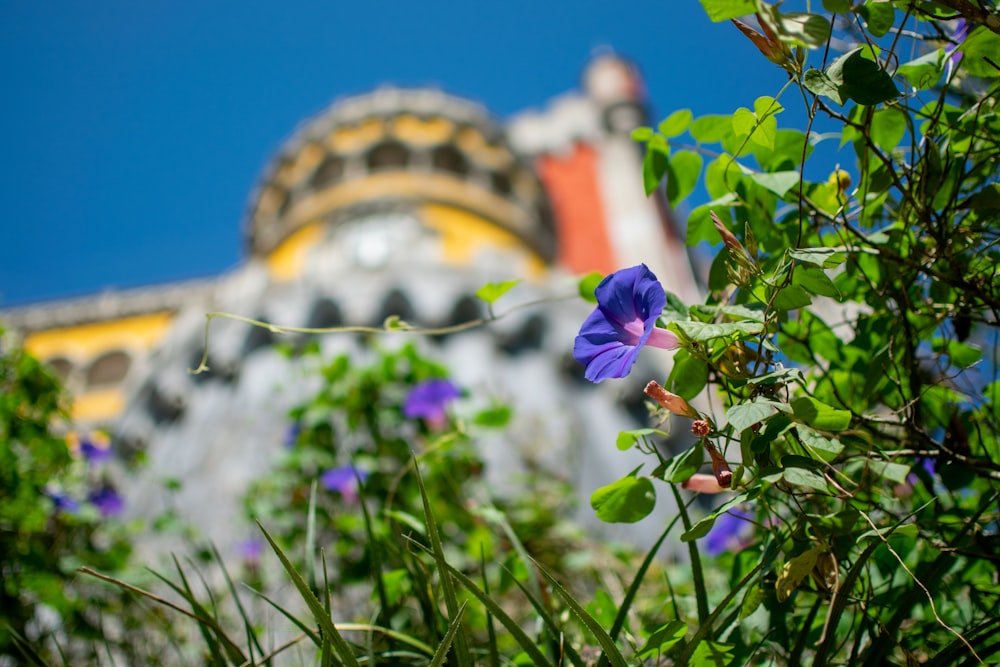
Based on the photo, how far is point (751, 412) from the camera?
804 mm

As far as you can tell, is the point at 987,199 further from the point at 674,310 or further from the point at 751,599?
the point at 751,599

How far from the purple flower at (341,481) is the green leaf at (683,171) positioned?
5.79 ft

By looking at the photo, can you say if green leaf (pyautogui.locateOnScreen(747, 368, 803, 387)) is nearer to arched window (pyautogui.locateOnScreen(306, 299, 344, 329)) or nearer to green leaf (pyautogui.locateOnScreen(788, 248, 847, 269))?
green leaf (pyautogui.locateOnScreen(788, 248, 847, 269))

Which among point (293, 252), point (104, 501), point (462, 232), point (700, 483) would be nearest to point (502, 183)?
point (462, 232)

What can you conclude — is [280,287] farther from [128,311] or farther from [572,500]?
[128,311]

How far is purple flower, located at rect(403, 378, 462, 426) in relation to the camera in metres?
2.68

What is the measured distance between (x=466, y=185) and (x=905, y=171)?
10.6m

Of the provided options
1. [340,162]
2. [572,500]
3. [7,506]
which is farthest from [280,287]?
[7,506]

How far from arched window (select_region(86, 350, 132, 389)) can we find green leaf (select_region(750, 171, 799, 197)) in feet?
60.7

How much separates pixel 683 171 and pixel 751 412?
543mm

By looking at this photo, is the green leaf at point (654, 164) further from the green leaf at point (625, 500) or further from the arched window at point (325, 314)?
the arched window at point (325, 314)

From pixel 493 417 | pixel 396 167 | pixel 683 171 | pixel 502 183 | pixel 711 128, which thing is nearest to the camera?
pixel 711 128

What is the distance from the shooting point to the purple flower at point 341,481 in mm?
2721

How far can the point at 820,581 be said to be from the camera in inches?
35.9
